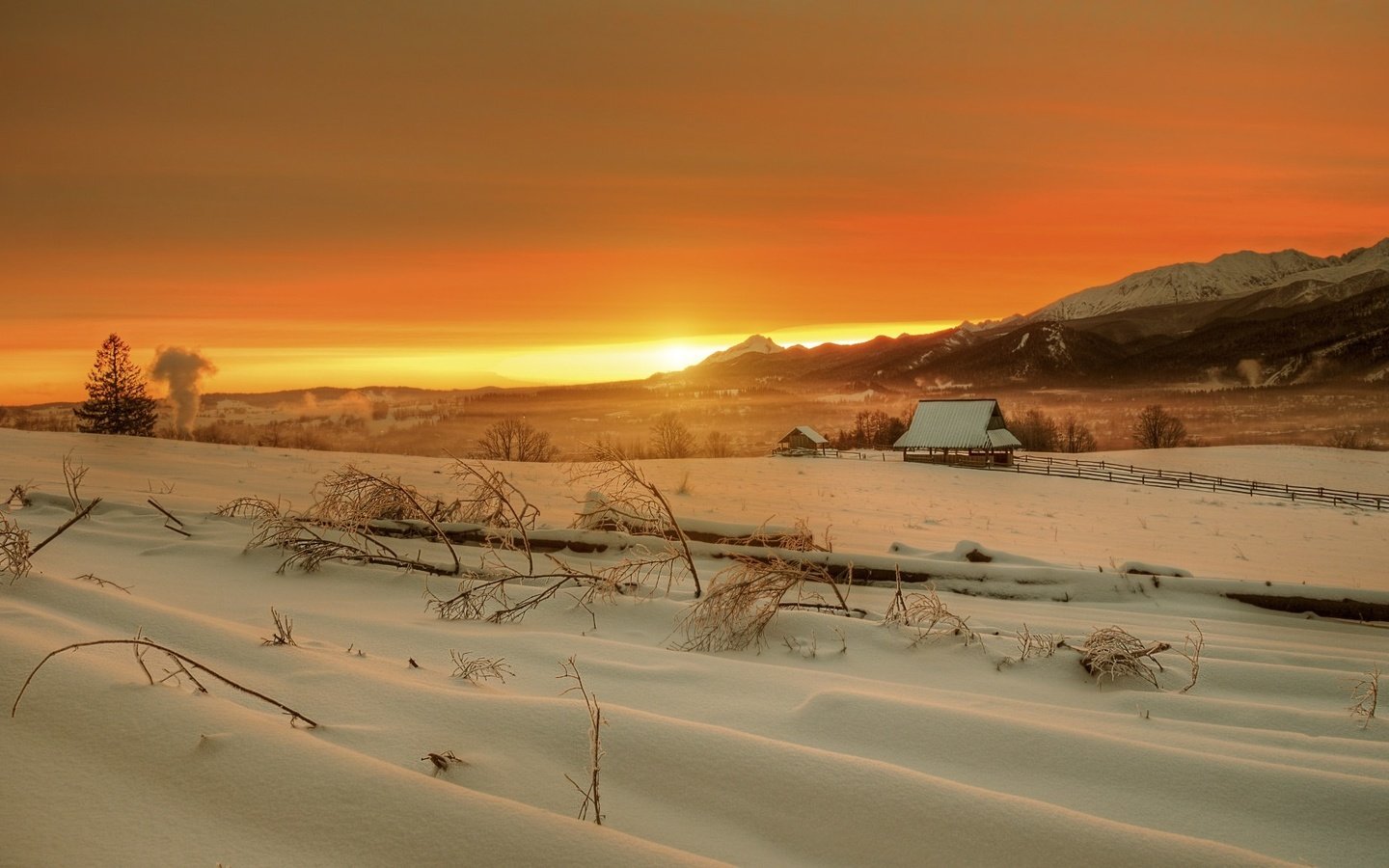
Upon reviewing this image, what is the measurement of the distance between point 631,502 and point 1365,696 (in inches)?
201

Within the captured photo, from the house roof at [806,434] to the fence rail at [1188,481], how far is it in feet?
37.8

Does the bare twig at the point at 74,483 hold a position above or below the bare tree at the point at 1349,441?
above

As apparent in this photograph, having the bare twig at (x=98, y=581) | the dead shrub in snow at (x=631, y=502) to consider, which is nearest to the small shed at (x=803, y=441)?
the dead shrub in snow at (x=631, y=502)

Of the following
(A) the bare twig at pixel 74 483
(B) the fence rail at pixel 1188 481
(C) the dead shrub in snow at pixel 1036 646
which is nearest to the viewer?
(C) the dead shrub in snow at pixel 1036 646

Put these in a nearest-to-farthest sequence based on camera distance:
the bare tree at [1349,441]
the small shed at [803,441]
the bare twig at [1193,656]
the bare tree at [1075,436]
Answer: the bare twig at [1193,656] → the small shed at [803,441] → the bare tree at [1349,441] → the bare tree at [1075,436]

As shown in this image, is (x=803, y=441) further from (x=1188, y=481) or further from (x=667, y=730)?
(x=667, y=730)

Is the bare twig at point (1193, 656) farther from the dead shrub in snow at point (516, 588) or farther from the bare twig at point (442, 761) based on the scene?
the bare twig at point (442, 761)

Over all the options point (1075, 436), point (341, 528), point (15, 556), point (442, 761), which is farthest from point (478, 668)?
point (1075, 436)

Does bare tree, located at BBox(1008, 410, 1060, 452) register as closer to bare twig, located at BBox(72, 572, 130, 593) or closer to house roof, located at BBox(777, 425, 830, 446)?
house roof, located at BBox(777, 425, 830, 446)

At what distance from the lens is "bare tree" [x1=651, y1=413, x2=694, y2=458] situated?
45406 millimetres

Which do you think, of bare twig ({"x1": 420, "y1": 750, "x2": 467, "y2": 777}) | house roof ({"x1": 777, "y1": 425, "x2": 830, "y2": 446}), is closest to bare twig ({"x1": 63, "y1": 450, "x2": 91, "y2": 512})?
bare twig ({"x1": 420, "y1": 750, "x2": 467, "y2": 777})

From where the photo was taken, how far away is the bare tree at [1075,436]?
6756 cm

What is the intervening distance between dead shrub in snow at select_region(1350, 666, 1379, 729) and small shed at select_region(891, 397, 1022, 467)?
119 feet

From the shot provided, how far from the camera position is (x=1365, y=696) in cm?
373
